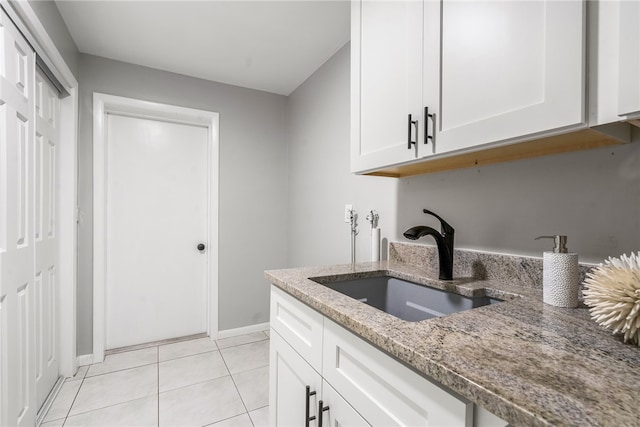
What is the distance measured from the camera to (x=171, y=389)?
1.99 metres

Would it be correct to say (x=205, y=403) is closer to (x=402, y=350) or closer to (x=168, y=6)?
(x=402, y=350)

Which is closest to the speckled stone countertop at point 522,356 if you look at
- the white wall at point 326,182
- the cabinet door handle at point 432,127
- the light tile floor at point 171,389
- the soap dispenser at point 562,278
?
the soap dispenser at point 562,278

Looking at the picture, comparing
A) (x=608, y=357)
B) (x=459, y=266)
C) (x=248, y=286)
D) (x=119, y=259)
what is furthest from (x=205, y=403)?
(x=608, y=357)

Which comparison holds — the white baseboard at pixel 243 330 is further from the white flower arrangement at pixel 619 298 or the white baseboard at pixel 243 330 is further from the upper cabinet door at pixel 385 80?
the white flower arrangement at pixel 619 298

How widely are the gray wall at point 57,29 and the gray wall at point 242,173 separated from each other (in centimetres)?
24

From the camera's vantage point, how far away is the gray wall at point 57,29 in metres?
1.53

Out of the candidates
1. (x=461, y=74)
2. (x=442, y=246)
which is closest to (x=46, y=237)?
(x=442, y=246)

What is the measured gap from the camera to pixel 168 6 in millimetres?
1800

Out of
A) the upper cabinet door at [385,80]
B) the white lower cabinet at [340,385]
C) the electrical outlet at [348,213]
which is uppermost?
the upper cabinet door at [385,80]

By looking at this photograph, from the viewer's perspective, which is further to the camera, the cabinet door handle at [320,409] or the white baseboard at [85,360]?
the white baseboard at [85,360]

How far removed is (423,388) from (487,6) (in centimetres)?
101

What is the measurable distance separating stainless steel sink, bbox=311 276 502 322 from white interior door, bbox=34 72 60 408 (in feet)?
5.47

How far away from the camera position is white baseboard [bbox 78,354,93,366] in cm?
231

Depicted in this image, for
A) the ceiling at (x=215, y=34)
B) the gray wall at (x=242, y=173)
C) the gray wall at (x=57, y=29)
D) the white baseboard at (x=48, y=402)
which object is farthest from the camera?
the gray wall at (x=242, y=173)
